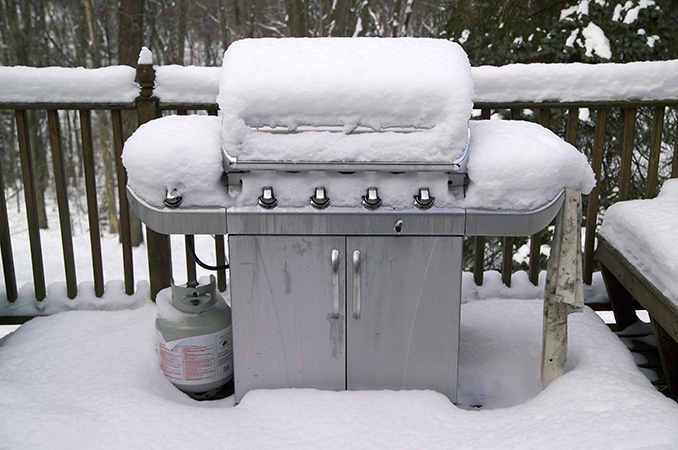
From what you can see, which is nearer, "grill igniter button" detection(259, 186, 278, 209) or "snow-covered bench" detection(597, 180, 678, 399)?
"grill igniter button" detection(259, 186, 278, 209)

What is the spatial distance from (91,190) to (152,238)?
1.32ft

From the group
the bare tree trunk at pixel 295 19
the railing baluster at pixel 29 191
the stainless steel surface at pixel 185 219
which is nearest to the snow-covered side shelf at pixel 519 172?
the stainless steel surface at pixel 185 219

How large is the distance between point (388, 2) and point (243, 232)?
1682 cm

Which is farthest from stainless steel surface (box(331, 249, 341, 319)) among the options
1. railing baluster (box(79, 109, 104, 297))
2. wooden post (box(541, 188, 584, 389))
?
railing baluster (box(79, 109, 104, 297))

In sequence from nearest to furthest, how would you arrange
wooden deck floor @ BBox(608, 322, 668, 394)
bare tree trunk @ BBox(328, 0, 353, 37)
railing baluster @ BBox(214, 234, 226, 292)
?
wooden deck floor @ BBox(608, 322, 668, 394) < railing baluster @ BBox(214, 234, 226, 292) < bare tree trunk @ BBox(328, 0, 353, 37)

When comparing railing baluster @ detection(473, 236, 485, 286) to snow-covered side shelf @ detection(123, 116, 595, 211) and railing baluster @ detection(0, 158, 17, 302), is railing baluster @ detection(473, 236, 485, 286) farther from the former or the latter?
railing baluster @ detection(0, 158, 17, 302)

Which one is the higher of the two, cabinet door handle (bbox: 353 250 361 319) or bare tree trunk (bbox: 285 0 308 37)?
bare tree trunk (bbox: 285 0 308 37)

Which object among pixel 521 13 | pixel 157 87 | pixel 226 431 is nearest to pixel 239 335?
pixel 226 431

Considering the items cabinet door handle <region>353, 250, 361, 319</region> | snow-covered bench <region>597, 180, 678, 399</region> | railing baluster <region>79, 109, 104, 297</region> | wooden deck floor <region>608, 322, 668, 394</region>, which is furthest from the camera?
railing baluster <region>79, 109, 104, 297</region>

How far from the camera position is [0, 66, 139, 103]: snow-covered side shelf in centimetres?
309

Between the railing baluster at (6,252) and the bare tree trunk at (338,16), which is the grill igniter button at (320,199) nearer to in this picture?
the railing baluster at (6,252)

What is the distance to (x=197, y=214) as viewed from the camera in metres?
2.25

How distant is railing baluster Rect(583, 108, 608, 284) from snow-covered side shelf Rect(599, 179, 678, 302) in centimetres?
17

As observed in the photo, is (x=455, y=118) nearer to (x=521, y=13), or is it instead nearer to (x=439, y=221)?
(x=439, y=221)
